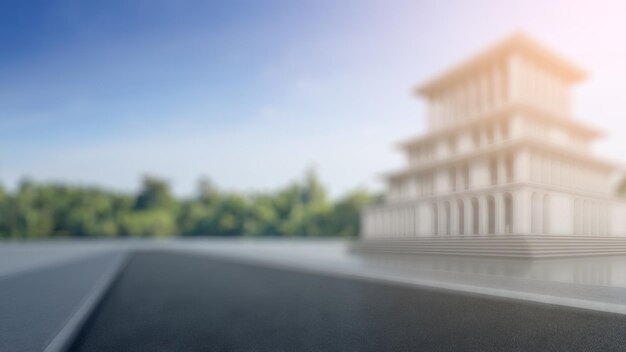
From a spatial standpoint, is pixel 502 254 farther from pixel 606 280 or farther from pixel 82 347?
pixel 82 347

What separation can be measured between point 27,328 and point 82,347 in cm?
142

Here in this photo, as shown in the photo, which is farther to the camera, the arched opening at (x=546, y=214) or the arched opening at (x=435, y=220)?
the arched opening at (x=435, y=220)

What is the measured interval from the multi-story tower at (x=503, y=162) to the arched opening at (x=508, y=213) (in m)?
0.06

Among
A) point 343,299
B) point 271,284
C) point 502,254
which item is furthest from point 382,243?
point 343,299

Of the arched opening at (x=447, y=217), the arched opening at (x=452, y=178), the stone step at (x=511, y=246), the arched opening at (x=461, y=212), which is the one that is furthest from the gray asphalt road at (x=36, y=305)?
the arched opening at (x=452, y=178)

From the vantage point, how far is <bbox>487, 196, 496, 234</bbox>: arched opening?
25.9m

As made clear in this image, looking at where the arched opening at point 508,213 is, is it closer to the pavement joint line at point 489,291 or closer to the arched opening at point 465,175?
the arched opening at point 465,175

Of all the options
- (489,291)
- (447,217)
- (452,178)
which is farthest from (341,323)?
(452,178)

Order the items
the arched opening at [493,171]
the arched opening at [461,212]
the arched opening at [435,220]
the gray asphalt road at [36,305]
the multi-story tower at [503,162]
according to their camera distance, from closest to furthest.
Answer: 1. the gray asphalt road at [36,305]
2. the multi-story tower at [503,162]
3. the arched opening at [461,212]
4. the arched opening at [493,171]
5. the arched opening at [435,220]

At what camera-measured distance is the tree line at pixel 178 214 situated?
66.0m

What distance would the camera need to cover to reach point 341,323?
6.67m

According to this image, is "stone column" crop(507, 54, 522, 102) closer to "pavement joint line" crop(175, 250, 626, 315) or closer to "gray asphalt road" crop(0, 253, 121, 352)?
"pavement joint line" crop(175, 250, 626, 315)

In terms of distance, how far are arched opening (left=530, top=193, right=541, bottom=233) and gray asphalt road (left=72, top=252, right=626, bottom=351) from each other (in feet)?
54.4

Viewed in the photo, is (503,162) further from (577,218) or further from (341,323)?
(341,323)
